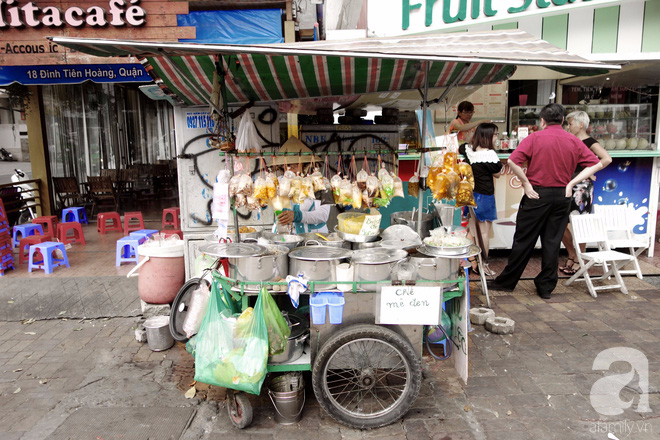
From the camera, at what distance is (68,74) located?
25.3 feet

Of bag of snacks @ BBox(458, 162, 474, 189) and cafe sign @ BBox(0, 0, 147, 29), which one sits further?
cafe sign @ BBox(0, 0, 147, 29)

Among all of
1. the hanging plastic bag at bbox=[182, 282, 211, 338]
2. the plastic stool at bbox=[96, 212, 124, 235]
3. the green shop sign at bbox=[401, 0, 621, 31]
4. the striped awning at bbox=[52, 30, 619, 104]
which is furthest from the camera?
the plastic stool at bbox=[96, 212, 124, 235]

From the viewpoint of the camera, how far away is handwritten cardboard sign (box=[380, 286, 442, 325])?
299cm

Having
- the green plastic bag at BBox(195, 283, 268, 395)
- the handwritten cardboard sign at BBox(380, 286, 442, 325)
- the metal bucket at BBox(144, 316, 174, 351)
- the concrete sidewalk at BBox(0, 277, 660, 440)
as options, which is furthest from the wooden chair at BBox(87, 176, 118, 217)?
the handwritten cardboard sign at BBox(380, 286, 442, 325)

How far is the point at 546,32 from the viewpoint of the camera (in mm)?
6348

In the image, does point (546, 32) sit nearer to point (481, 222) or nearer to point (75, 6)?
point (481, 222)

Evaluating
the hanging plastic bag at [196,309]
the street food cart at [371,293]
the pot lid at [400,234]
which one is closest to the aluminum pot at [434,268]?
the street food cart at [371,293]

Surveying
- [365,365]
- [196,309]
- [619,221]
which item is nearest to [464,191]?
[365,365]

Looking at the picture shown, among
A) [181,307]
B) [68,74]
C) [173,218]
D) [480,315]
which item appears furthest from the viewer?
[173,218]

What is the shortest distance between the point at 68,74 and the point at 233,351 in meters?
7.02

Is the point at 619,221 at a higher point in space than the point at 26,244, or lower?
higher

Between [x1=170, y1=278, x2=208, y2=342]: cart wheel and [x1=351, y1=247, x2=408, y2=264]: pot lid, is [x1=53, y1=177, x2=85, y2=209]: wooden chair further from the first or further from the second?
[x1=351, y1=247, x2=408, y2=264]: pot lid

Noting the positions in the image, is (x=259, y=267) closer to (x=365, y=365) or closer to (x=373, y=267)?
(x=373, y=267)

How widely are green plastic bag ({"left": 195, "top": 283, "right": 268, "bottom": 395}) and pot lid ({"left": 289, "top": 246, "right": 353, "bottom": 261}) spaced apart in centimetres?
41
